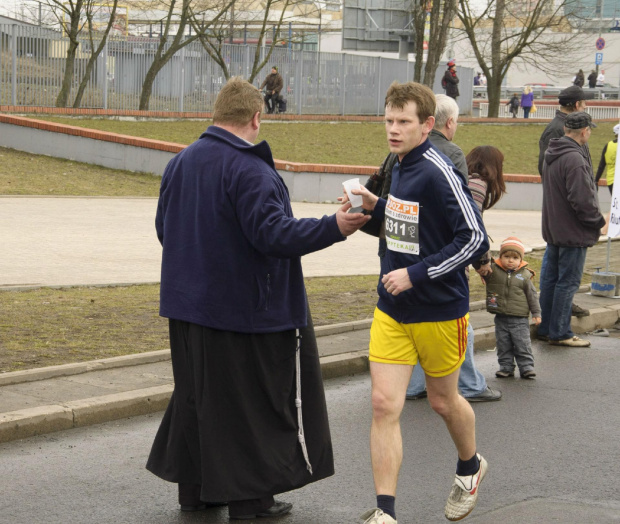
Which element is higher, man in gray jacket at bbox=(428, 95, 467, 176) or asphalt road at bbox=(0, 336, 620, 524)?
man in gray jacket at bbox=(428, 95, 467, 176)

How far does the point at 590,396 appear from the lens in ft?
24.1

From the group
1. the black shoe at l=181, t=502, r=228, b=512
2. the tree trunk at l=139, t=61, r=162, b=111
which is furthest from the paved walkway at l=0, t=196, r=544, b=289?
the tree trunk at l=139, t=61, r=162, b=111

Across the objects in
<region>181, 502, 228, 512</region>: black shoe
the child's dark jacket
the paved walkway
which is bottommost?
the paved walkway

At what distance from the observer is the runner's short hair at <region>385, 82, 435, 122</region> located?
4469 mm

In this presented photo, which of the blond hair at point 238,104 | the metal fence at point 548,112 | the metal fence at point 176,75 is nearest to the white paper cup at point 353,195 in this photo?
the blond hair at point 238,104

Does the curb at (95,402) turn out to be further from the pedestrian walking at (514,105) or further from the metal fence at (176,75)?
the pedestrian walking at (514,105)

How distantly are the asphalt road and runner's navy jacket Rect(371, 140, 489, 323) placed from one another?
96cm

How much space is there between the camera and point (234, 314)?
14.5 feet

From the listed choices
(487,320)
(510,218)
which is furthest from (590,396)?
(510,218)

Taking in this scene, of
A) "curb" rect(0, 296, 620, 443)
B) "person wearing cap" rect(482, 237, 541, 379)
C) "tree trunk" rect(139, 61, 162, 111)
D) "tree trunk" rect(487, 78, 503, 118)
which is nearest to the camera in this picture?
"curb" rect(0, 296, 620, 443)

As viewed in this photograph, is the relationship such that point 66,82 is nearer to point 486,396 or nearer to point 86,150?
point 86,150

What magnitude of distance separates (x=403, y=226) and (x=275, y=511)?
1.37 metres

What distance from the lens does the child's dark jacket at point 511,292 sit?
7699 millimetres

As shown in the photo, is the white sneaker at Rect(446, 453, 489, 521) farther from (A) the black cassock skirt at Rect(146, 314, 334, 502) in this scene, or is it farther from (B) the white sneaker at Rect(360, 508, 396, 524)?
(A) the black cassock skirt at Rect(146, 314, 334, 502)
